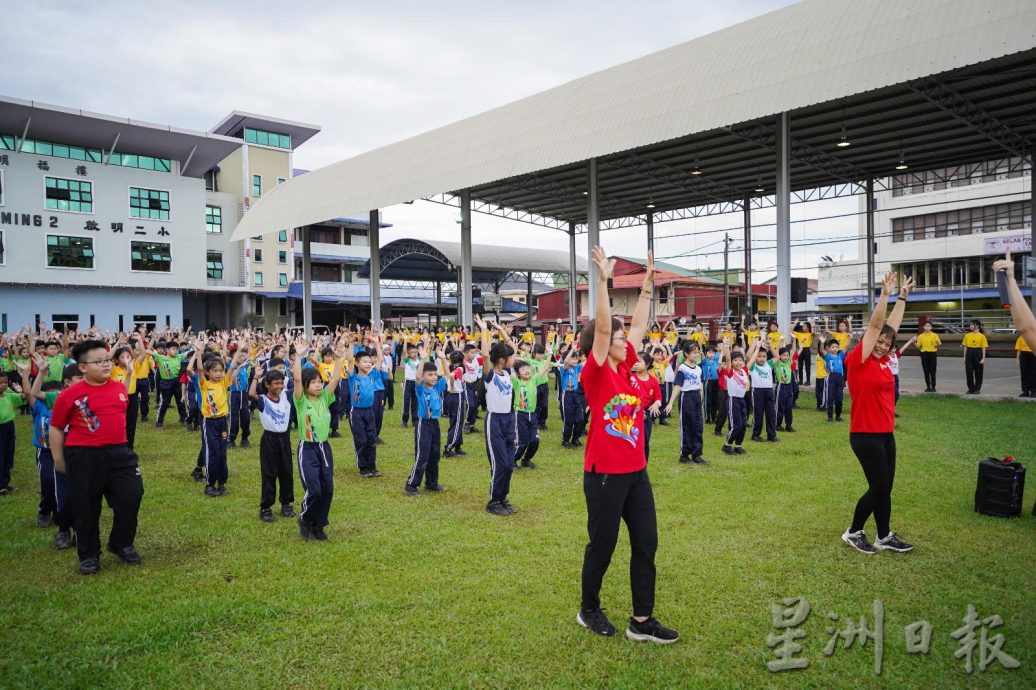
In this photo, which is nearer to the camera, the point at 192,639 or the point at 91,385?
the point at 192,639

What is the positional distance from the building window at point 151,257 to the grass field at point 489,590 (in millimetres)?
34405

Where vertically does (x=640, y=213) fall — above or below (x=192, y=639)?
above

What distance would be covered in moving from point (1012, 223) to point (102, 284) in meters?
54.8

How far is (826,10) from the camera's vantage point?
15.5 meters

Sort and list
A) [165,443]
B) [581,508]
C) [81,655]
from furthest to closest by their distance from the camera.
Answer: [165,443] < [581,508] < [81,655]

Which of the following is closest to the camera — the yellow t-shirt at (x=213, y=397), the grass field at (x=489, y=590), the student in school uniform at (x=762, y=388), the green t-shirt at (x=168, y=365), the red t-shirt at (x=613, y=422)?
the grass field at (x=489, y=590)

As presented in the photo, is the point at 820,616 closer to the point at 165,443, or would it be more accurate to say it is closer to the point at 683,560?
the point at 683,560

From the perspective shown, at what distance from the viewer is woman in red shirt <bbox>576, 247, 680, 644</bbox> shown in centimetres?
400

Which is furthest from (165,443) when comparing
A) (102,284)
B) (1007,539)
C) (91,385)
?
(102,284)

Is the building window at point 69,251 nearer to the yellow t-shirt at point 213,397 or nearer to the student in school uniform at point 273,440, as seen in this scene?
the yellow t-shirt at point 213,397

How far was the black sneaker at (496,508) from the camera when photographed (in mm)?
7154

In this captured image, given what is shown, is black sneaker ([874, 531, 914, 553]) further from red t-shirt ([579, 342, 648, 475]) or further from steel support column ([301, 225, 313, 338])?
steel support column ([301, 225, 313, 338])

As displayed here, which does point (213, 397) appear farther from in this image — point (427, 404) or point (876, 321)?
point (876, 321)

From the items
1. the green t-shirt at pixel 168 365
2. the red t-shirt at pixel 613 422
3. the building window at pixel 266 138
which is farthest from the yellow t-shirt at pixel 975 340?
the building window at pixel 266 138
